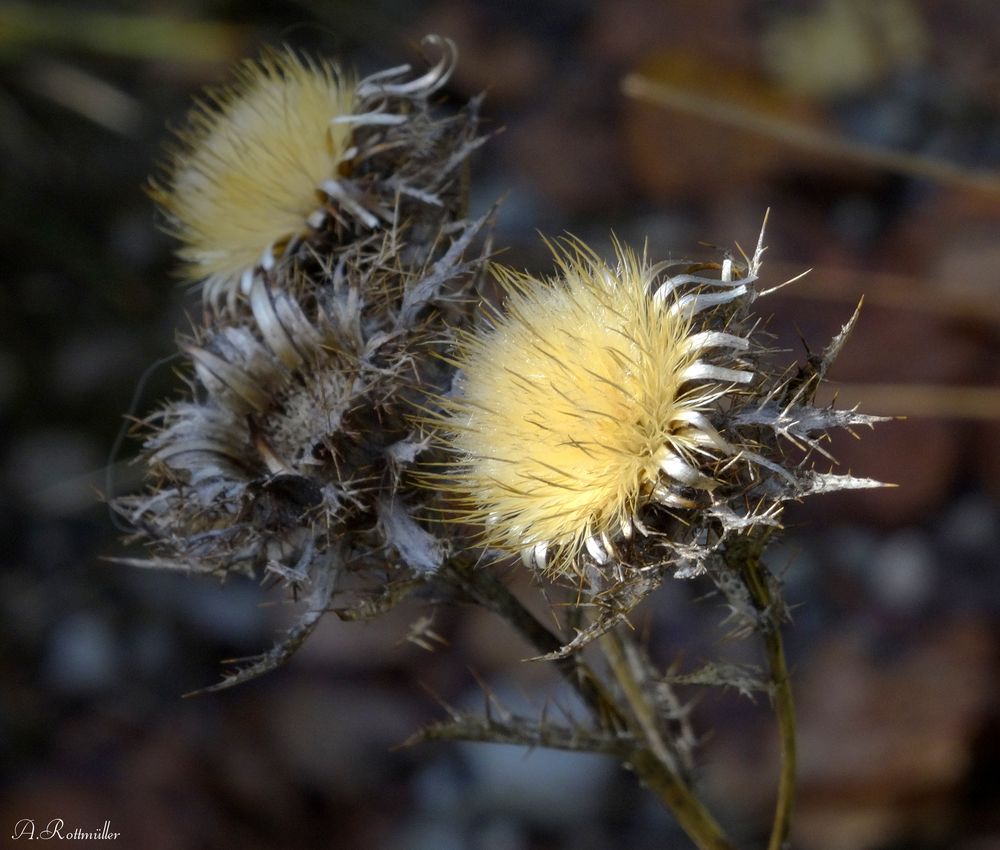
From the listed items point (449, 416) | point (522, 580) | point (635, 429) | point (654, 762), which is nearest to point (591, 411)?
point (635, 429)

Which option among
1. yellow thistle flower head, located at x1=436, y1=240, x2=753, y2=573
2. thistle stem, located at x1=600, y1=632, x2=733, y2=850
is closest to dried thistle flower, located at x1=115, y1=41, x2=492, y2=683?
yellow thistle flower head, located at x1=436, y1=240, x2=753, y2=573

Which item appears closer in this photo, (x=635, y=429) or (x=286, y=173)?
(x=635, y=429)

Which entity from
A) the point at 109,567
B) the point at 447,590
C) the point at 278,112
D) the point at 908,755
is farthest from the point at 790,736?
the point at 109,567

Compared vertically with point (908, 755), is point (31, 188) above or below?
above

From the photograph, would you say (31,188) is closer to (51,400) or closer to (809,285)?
(51,400)

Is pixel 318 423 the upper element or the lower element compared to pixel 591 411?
lower

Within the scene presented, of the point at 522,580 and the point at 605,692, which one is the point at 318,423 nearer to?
the point at 605,692

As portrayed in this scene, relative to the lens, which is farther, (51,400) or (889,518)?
(51,400)
